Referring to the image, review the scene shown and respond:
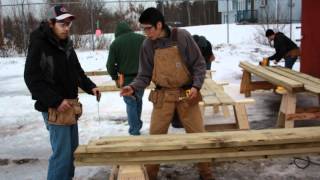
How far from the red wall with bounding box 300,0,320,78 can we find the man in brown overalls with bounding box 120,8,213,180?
5.57 meters

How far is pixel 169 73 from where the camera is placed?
4695mm

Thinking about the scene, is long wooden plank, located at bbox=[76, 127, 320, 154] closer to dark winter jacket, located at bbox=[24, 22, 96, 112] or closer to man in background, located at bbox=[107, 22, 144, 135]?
dark winter jacket, located at bbox=[24, 22, 96, 112]

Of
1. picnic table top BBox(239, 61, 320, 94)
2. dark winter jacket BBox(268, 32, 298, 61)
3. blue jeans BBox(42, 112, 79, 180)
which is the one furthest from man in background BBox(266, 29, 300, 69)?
blue jeans BBox(42, 112, 79, 180)

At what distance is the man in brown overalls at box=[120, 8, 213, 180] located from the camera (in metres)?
4.64

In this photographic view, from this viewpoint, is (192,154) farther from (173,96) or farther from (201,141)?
(173,96)

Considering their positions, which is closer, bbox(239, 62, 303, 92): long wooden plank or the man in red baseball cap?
the man in red baseball cap

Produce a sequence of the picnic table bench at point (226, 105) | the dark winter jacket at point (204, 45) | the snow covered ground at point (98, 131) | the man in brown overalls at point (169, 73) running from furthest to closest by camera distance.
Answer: the dark winter jacket at point (204, 45), the picnic table bench at point (226, 105), the snow covered ground at point (98, 131), the man in brown overalls at point (169, 73)

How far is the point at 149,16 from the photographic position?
14.9ft

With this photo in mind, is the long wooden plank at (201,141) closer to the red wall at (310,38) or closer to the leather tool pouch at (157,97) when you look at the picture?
the leather tool pouch at (157,97)

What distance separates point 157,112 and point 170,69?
0.47 metres

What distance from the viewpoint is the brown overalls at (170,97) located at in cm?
467

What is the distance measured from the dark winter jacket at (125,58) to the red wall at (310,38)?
436 cm

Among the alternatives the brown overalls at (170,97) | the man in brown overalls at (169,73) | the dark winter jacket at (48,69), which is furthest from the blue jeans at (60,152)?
the brown overalls at (170,97)

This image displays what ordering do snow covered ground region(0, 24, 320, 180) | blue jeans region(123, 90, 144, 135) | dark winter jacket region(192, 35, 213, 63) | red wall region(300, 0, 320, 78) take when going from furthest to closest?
red wall region(300, 0, 320, 78), dark winter jacket region(192, 35, 213, 63), blue jeans region(123, 90, 144, 135), snow covered ground region(0, 24, 320, 180)
